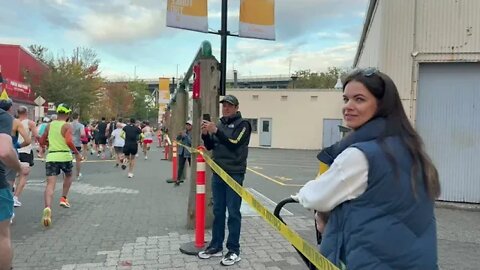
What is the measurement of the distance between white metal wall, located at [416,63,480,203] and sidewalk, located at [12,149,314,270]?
3916mm

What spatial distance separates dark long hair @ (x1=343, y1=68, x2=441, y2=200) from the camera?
75.1 inches

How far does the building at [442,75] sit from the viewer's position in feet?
30.4

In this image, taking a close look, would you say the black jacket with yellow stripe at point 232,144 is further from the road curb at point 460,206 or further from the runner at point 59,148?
the road curb at point 460,206

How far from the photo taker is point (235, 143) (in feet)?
16.8

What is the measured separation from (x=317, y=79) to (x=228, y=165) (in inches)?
2494

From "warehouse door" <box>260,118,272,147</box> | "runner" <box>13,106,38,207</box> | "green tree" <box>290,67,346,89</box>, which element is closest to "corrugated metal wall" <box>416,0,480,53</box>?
"runner" <box>13,106,38,207</box>

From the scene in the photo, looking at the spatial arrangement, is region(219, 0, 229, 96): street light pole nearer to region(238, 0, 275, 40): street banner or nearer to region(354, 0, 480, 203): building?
region(238, 0, 275, 40): street banner

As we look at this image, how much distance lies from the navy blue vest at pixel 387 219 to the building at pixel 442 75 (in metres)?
7.94

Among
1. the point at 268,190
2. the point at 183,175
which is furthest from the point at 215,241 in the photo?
the point at 183,175

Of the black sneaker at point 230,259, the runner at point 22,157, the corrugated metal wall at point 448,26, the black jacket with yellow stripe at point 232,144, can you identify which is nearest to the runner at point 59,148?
the runner at point 22,157

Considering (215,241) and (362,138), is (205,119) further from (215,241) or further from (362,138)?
(362,138)

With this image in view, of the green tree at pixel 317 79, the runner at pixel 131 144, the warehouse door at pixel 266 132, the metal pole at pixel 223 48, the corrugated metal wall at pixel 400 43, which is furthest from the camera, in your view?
the green tree at pixel 317 79

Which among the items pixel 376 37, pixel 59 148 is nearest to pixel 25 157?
pixel 59 148

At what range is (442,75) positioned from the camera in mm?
9617
